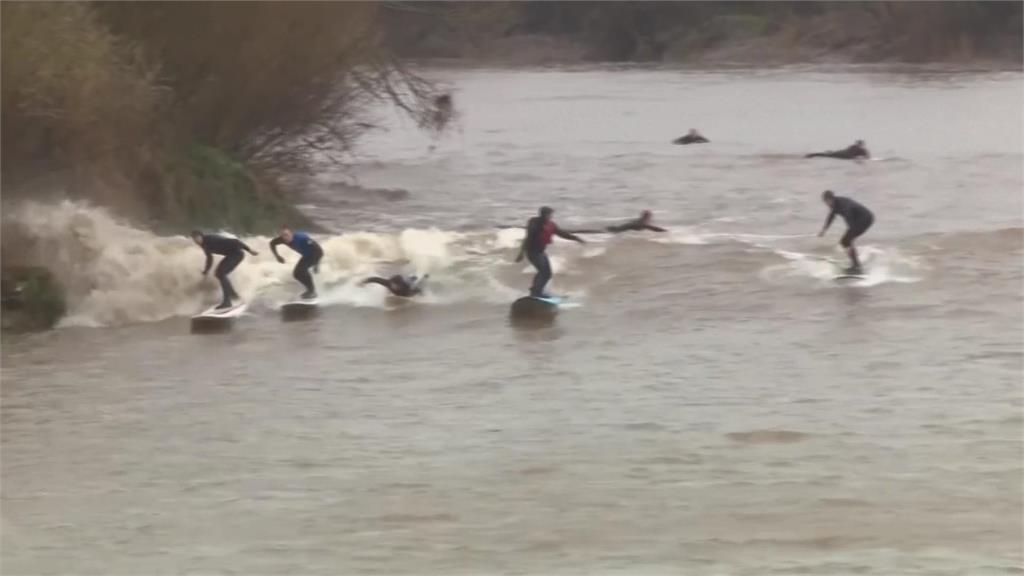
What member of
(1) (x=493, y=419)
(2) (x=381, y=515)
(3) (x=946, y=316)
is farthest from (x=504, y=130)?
(2) (x=381, y=515)

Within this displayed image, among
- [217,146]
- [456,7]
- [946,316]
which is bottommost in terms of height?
[946,316]

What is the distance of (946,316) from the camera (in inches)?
822

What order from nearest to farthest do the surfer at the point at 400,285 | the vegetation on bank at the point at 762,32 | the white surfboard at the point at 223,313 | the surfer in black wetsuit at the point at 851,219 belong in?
the white surfboard at the point at 223,313 < the surfer at the point at 400,285 < the surfer in black wetsuit at the point at 851,219 < the vegetation on bank at the point at 762,32

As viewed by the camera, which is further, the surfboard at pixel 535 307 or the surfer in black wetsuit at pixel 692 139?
the surfer in black wetsuit at pixel 692 139

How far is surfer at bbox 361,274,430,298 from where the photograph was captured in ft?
74.4

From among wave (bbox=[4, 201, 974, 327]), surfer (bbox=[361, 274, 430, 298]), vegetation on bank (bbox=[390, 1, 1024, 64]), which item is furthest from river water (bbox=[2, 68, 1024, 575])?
vegetation on bank (bbox=[390, 1, 1024, 64])

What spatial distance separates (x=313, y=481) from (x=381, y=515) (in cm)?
133

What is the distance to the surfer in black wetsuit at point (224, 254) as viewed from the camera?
21531 millimetres

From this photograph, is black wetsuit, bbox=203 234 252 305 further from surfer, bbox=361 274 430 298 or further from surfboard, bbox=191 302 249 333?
surfer, bbox=361 274 430 298

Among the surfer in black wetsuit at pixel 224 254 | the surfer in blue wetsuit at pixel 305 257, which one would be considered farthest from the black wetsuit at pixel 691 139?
the surfer in black wetsuit at pixel 224 254

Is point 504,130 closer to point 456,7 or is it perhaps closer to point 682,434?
point 456,7

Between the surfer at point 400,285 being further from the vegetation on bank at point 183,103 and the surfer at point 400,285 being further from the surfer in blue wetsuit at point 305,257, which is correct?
the vegetation on bank at point 183,103

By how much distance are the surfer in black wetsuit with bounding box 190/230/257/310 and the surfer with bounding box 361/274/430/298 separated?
76.8 inches

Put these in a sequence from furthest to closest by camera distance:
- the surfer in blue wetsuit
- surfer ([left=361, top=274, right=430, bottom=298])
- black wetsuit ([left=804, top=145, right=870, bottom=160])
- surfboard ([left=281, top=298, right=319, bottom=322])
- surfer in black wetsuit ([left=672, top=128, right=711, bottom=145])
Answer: surfer in black wetsuit ([left=672, top=128, right=711, bottom=145])
black wetsuit ([left=804, top=145, right=870, bottom=160])
surfer ([left=361, top=274, right=430, bottom=298])
the surfer in blue wetsuit
surfboard ([left=281, top=298, right=319, bottom=322])
